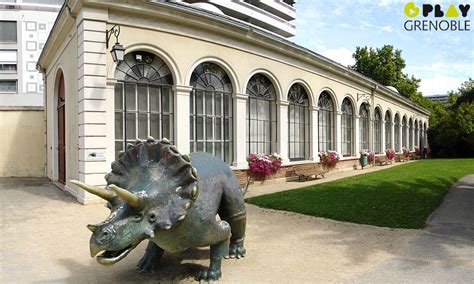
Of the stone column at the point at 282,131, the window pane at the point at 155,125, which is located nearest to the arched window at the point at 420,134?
the stone column at the point at 282,131

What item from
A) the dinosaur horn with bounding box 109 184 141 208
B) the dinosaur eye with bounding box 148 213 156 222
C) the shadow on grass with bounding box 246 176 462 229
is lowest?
the shadow on grass with bounding box 246 176 462 229

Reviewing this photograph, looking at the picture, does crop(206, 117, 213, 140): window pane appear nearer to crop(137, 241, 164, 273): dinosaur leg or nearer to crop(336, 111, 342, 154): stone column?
crop(137, 241, 164, 273): dinosaur leg

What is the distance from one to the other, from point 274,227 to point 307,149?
34.0ft

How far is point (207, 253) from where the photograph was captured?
17.1ft

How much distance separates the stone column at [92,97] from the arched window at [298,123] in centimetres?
849

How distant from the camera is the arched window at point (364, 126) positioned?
73.0 ft

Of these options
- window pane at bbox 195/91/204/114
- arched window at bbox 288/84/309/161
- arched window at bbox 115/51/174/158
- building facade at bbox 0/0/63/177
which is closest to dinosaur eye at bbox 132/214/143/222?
arched window at bbox 115/51/174/158

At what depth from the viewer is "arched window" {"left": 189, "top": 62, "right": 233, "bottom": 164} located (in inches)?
472

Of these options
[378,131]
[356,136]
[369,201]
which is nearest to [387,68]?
[378,131]

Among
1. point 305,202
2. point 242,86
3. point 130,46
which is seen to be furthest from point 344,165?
point 130,46

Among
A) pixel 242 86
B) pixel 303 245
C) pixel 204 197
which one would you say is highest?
pixel 242 86

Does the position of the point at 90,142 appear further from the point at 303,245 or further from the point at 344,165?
the point at 344,165

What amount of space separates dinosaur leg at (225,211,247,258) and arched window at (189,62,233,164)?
702cm

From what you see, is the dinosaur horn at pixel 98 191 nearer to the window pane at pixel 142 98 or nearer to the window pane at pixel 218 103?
the window pane at pixel 142 98
